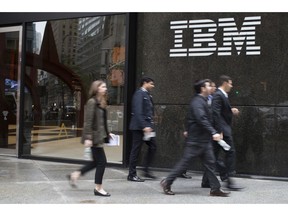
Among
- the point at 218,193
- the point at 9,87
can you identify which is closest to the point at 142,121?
the point at 218,193

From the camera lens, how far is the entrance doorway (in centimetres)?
1038

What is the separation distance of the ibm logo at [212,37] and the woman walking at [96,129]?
8.69 ft

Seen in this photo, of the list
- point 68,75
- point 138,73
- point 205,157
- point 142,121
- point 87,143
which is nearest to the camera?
point 87,143

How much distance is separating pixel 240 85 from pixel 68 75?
13.1 ft

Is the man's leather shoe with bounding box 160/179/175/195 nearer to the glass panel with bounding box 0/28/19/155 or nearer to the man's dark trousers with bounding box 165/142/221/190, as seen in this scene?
the man's dark trousers with bounding box 165/142/221/190

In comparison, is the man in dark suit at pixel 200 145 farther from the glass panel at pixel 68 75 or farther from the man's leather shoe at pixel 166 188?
the glass panel at pixel 68 75

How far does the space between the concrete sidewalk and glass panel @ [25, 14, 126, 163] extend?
1.55 metres

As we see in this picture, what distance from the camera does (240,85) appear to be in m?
7.84

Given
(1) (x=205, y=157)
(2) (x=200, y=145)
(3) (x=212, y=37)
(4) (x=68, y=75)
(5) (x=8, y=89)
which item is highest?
(3) (x=212, y=37)

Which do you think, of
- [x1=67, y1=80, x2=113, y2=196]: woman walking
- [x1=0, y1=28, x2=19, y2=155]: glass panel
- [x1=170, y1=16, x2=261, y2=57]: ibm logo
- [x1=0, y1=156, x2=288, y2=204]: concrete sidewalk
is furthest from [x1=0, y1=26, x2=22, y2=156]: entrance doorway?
[x1=67, y1=80, x2=113, y2=196]: woman walking

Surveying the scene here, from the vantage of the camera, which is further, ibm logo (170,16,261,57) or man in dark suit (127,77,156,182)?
ibm logo (170,16,261,57)

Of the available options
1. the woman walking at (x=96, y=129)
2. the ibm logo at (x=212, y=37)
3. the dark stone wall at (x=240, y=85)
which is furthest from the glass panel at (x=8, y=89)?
the woman walking at (x=96, y=129)

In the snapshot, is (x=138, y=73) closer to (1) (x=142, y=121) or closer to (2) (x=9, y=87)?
(1) (x=142, y=121)

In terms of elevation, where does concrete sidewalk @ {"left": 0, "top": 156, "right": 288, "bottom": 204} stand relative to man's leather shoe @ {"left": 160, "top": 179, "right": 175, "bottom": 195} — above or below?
below
